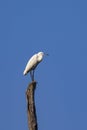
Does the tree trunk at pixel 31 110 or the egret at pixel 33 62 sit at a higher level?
the egret at pixel 33 62

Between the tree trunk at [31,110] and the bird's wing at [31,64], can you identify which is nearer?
the tree trunk at [31,110]

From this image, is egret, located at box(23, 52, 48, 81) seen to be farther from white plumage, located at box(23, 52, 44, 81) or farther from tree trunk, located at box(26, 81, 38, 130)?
tree trunk, located at box(26, 81, 38, 130)

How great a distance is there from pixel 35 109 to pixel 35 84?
3.29 feet

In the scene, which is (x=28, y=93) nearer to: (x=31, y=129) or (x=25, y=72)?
(x=31, y=129)

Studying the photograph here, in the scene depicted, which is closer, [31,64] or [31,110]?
[31,110]

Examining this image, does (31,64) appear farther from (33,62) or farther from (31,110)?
(31,110)

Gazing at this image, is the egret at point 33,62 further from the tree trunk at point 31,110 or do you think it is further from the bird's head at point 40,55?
the tree trunk at point 31,110

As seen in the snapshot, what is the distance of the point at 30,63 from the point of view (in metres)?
20.3

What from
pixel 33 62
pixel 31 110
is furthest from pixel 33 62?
pixel 31 110

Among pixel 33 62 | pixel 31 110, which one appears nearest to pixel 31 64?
pixel 33 62

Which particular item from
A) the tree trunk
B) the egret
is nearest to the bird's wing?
the egret

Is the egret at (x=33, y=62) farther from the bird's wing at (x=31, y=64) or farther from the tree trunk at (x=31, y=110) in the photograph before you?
the tree trunk at (x=31, y=110)

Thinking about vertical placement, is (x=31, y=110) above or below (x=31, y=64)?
below

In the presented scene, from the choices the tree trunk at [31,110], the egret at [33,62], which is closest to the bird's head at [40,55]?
the egret at [33,62]
